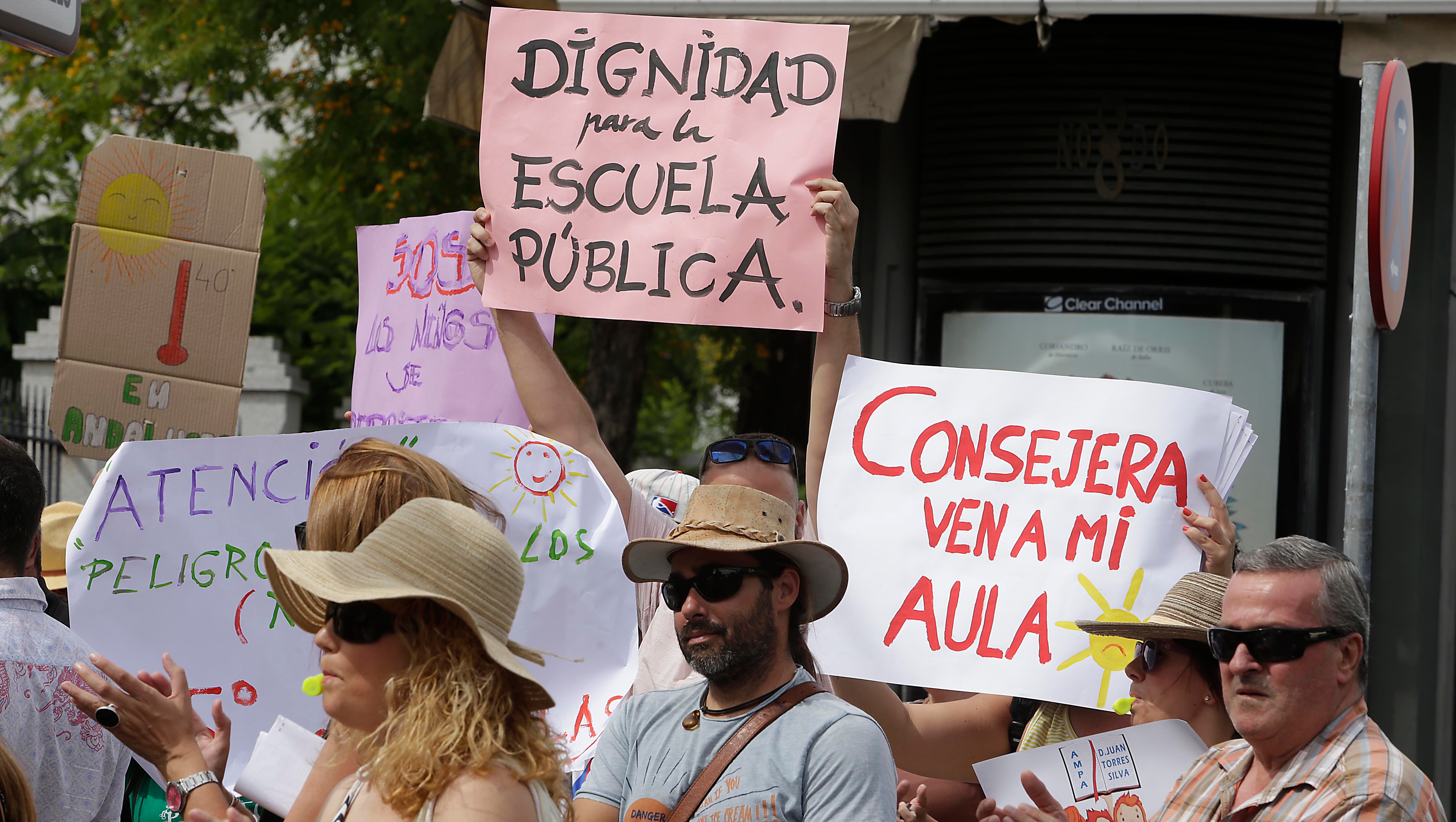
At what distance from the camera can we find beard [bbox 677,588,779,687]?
2.93 metres

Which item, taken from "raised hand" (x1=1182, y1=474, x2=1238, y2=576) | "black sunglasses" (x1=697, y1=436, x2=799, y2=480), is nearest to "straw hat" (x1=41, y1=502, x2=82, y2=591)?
"black sunglasses" (x1=697, y1=436, x2=799, y2=480)

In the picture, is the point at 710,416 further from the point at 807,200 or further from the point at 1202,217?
the point at 807,200

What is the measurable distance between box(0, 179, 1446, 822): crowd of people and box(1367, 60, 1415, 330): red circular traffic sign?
0.63 m

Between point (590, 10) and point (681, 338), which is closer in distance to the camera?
point (590, 10)

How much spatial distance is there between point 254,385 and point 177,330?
7.20 m

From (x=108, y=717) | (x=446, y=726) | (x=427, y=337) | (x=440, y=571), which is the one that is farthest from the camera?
(x=427, y=337)

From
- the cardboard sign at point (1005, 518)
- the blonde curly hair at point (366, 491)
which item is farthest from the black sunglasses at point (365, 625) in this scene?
the cardboard sign at point (1005, 518)

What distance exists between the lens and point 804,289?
12.4 ft

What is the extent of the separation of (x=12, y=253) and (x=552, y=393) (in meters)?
13.9

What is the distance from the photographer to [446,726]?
2.16 m

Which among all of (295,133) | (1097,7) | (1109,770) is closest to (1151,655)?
(1109,770)

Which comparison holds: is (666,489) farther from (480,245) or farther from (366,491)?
(366,491)

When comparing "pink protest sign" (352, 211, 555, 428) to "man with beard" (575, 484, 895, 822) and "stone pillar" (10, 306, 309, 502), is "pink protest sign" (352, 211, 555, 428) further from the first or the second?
"stone pillar" (10, 306, 309, 502)

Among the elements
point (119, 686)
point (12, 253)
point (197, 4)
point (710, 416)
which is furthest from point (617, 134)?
point (710, 416)
